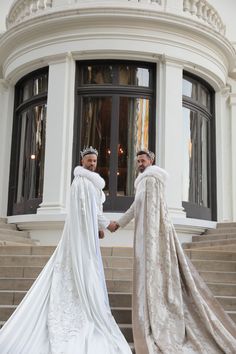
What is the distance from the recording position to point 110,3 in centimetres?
1052

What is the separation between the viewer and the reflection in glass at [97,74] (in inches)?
428

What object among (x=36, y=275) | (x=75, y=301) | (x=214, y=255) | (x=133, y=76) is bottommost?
(x=75, y=301)

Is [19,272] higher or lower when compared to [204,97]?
lower

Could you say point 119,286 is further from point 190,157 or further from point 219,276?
point 190,157

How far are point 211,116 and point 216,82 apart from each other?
0.81m

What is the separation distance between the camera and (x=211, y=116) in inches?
475

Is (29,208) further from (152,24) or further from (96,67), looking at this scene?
(152,24)

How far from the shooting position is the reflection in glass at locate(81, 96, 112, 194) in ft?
34.8

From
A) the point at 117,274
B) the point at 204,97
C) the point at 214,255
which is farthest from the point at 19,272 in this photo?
the point at 204,97

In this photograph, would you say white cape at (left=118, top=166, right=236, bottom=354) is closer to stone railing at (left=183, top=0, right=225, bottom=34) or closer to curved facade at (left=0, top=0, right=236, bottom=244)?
curved facade at (left=0, top=0, right=236, bottom=244)

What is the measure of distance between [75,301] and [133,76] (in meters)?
6.81

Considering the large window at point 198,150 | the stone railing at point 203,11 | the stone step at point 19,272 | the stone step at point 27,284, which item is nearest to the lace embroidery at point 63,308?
the stone step at point 27,284

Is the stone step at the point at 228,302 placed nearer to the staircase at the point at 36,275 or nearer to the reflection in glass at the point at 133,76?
the staircase at the point at 36,275

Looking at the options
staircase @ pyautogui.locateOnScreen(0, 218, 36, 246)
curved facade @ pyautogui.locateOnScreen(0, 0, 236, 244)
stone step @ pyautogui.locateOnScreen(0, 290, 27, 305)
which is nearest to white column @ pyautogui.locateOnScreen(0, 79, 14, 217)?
curved facade @ pyautogui.locateOnScreen(0, 0, 236, 244)
